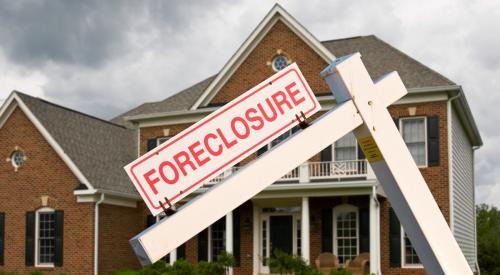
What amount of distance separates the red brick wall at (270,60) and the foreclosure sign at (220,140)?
60.9 feet

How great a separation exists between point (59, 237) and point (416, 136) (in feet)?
38.3

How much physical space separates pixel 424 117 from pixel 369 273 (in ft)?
15.6

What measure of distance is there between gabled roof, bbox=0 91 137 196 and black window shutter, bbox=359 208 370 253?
311 inches

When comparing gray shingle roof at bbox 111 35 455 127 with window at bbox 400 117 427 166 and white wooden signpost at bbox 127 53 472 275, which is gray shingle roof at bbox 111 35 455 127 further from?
white wooden signpost at bbox 127 53 472 275

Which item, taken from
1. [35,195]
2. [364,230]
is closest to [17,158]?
[35,195]

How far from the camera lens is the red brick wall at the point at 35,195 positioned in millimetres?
21719

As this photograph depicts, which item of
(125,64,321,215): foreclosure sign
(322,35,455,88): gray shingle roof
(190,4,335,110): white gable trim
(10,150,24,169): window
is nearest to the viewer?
(125,64,321,215): foreclosure sign

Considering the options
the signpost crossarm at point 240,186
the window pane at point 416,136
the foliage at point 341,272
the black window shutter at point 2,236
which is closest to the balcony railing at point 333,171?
the window pane at point 416,136

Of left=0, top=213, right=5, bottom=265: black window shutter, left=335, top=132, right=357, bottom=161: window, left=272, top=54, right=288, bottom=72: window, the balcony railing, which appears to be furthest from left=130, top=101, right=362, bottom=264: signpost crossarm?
left=0, top=213, right=5, bottom=265: black window shutter

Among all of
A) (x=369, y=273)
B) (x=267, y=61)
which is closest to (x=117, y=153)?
(x=267, y=61)

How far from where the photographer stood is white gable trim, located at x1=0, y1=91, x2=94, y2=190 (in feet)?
71.8

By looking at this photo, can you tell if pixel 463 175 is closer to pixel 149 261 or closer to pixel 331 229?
→ pixel 331 229

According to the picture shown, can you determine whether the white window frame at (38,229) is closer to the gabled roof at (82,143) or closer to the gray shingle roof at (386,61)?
the gabled roof at (82,143)

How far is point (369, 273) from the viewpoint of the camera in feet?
62.6
